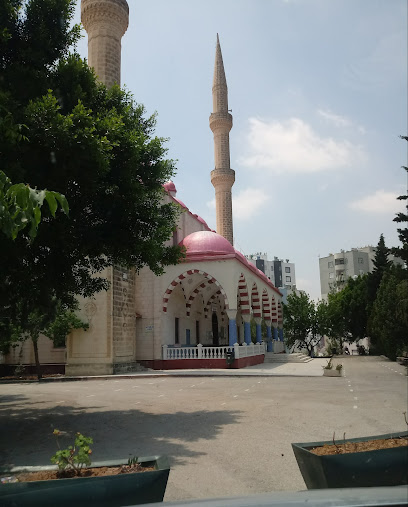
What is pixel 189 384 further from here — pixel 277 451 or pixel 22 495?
pixel 22 495

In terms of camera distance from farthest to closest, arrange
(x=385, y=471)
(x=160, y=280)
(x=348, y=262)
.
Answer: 1. (x=348, y=262)
2. (x=160, y=280)
3. (x=385, y=471)

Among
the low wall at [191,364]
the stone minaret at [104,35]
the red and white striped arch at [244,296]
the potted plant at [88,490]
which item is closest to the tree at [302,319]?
the red and white striped arch at [244,296]

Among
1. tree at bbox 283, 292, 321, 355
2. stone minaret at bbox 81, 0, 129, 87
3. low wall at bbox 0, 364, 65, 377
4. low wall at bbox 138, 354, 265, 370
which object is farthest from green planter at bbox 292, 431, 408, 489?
tree at bbox 283, 292, 321, 355

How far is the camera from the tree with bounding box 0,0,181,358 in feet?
21.7

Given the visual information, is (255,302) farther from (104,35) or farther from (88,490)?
(88,490)

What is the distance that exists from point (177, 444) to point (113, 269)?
533 inches

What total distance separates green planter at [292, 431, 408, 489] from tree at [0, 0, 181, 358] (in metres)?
4.74

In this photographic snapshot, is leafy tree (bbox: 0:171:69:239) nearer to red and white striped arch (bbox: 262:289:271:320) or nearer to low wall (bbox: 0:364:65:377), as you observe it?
low wall (bbox: 0:364:65:377)

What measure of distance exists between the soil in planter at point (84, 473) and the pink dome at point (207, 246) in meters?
17.9

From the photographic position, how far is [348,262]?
70812 millimetres

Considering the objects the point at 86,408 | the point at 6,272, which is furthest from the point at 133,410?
the point at 6,272

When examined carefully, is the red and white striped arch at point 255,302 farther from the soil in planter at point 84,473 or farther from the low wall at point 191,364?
the soil in planter at point 84,473

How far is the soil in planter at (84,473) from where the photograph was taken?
116 inches

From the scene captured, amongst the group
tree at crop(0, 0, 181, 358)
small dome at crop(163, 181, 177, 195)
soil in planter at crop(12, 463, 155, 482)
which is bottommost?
soil in planter at crop(12, 463, 155, 482)
